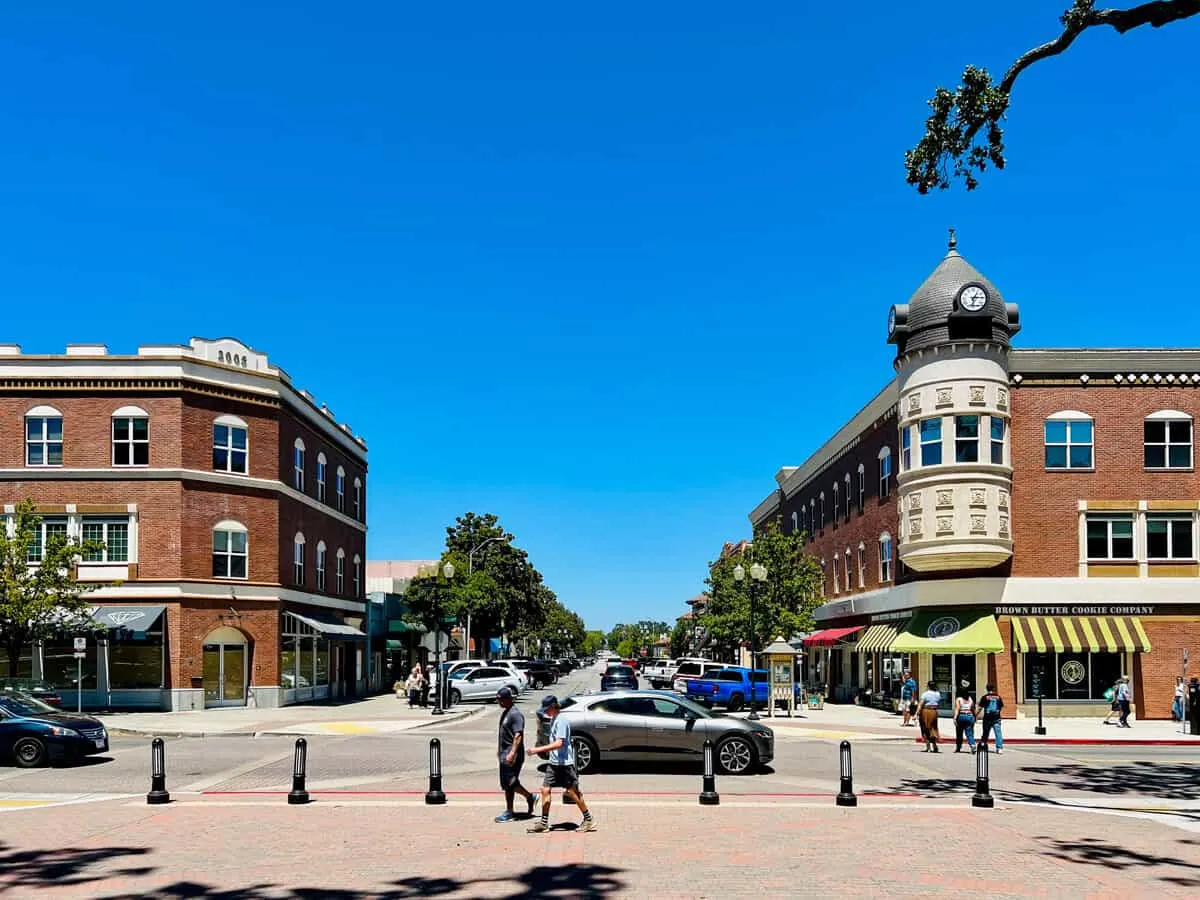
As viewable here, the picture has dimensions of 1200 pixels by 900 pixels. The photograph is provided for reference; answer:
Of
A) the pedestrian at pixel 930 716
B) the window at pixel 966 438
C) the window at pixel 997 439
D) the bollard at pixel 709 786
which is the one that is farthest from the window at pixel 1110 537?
the bollard at pixel 709 786

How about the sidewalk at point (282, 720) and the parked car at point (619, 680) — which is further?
the parked car at point (619, 680)

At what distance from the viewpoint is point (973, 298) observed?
3881cm

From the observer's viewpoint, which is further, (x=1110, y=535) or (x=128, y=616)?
(x=1110, y=535)

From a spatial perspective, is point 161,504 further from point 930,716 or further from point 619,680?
point 930,716

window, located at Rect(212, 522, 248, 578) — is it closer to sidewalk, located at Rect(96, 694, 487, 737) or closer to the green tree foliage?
sidewalk, located at Rect(96, 694, 487, 737)

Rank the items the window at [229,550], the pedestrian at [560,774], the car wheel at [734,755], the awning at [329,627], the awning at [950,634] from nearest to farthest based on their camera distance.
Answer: the pedestrian at [560,774] → the car wheel at [734,755] → the awning at [950,634] → the window at [229,550] → the awning at [329,627]

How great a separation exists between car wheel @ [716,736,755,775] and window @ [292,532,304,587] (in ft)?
92.5

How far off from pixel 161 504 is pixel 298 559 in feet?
25.2

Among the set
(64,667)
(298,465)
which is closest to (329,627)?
(298,465)

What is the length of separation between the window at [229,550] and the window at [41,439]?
5904mm

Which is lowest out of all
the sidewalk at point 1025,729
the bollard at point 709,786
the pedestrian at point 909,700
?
the sidewalk at point 1025,729

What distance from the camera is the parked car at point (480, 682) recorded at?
47438mm

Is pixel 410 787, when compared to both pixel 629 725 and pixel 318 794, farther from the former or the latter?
pixel 629 725

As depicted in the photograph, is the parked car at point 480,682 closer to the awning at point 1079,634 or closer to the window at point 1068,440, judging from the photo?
the awning at point 1079,634
